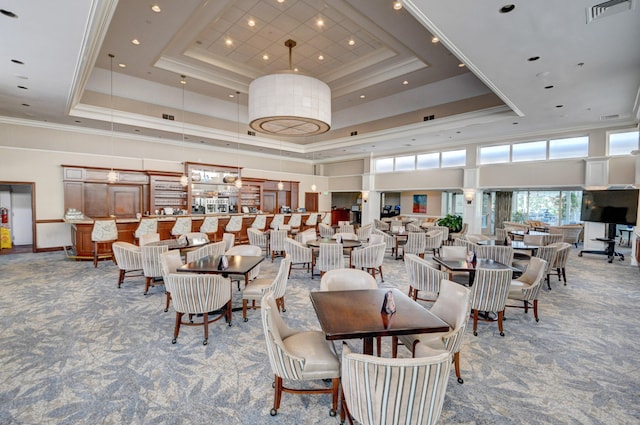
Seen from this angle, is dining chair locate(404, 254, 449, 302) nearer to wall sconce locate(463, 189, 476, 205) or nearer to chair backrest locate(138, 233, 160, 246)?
chair backrest locate(138, 233, 160, 246)

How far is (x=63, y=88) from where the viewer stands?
593 cm

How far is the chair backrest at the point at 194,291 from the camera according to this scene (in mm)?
3338

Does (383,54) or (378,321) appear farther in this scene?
(383,54)

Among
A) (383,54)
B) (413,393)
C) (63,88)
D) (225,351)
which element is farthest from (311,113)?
A: (63,88)

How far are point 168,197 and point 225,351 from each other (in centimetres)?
914

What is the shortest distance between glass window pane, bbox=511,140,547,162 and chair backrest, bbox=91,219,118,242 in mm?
12777

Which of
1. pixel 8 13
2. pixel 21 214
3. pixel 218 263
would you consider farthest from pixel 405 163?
pixel 21 214

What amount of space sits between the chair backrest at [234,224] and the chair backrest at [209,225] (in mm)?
607

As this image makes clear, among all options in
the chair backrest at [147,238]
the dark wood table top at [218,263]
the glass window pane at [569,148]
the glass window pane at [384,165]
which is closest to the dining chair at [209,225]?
the chair backrest at [147,238]

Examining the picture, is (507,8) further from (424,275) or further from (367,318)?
(367,318)

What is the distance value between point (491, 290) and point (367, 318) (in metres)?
2.23

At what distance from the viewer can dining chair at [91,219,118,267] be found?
713 centimetres

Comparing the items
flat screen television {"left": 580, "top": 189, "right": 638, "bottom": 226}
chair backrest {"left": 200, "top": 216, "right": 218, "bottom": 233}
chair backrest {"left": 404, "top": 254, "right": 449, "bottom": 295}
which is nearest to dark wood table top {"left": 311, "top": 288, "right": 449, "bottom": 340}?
chair backrest {"left": 404, "top": 254, "right": 449, "bottom": 295}

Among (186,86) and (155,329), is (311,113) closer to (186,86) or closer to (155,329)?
(155,329)
